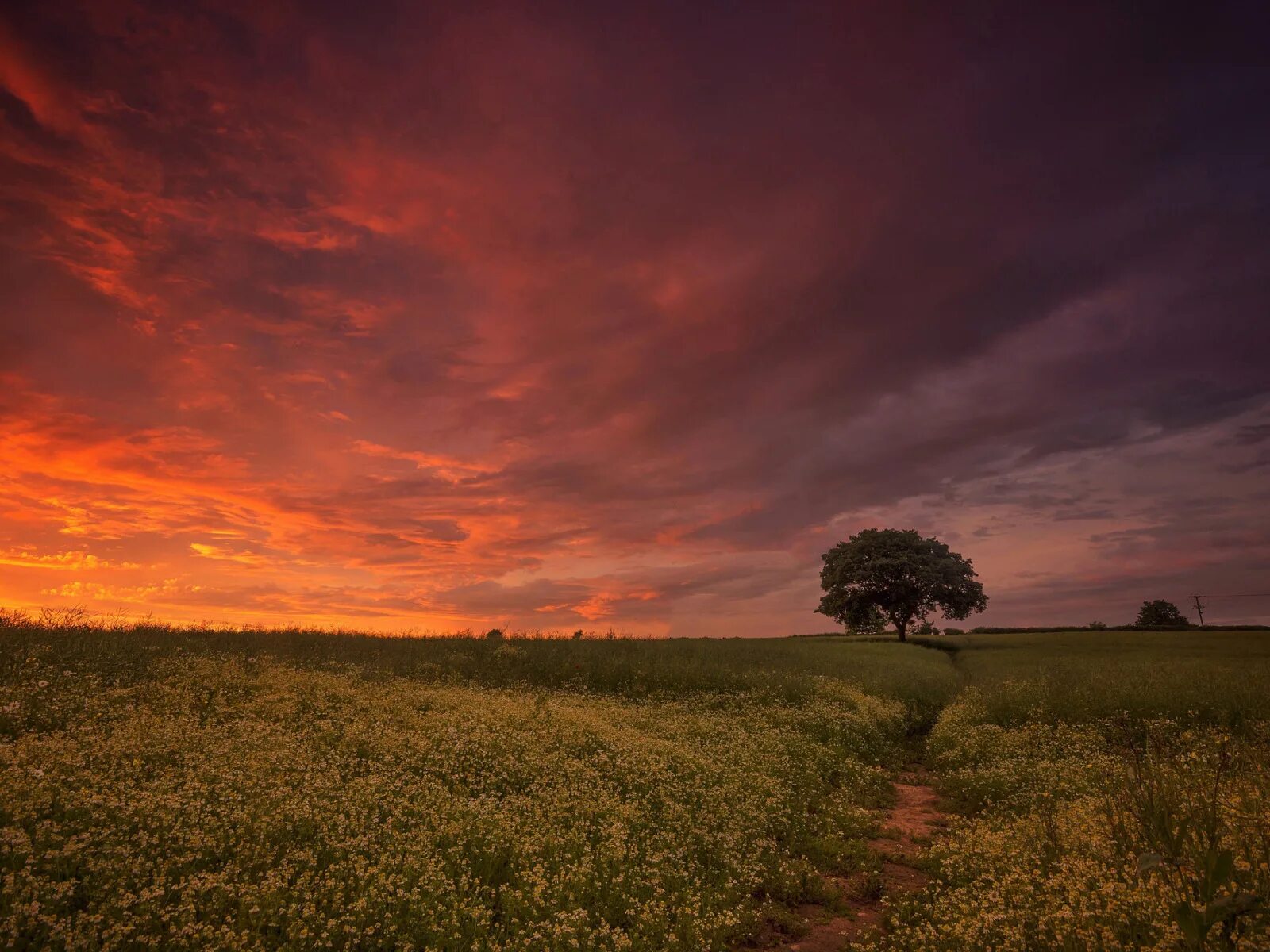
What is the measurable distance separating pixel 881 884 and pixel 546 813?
631 centimetres

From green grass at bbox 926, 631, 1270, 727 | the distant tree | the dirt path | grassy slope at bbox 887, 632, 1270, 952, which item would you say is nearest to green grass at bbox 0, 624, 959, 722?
green grass at bbox 926, 631, 1270, 727

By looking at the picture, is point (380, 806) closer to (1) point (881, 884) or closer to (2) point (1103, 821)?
(1) point (881, 884)

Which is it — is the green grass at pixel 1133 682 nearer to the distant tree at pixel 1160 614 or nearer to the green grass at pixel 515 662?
the green grass at pixel 515 662

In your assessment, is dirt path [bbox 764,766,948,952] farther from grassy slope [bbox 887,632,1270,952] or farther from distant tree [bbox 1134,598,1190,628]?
distant tree [bbox 1134,598,1190,628]

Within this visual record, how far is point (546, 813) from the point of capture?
11.7 metres

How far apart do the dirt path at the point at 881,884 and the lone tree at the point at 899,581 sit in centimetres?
5858

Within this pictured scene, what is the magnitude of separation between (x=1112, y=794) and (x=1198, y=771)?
75.8 inches

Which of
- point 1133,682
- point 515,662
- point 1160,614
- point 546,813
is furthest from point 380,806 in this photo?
point 1160,614

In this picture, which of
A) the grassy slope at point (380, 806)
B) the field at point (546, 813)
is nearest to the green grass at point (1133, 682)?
the field at point (546, 813)

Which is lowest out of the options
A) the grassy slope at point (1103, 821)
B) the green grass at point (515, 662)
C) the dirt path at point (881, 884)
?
the dirt path at point (881, 884)

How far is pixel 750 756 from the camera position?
1650 cm

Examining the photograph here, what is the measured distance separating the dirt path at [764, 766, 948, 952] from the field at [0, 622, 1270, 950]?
0.23 meters

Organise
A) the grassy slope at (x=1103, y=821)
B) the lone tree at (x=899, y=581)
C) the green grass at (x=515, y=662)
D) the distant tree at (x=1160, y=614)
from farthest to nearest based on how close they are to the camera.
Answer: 1. the distant tree at (x=1160, y=614)
2. the lone tree at (x=899, y=581)
3. the green grass at (x=515, y=662)
4. the grassy slope at (x=1103, y=821)

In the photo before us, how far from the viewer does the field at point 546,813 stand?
24.9ft
